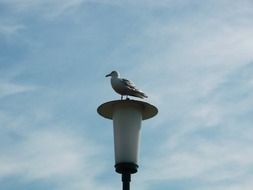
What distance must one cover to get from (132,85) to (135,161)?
2.13 meters

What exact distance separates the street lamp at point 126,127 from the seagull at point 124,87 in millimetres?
1097

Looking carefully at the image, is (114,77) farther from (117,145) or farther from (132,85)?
(117,145)

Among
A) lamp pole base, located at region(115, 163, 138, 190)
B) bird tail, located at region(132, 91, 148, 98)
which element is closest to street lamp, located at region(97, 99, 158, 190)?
lamp pole base, located at region(115, 163, 138, 190)

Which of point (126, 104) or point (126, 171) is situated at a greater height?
point (126, 104)

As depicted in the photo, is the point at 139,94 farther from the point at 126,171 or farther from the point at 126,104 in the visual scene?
the point at 126,171

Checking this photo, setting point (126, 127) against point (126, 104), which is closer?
point (126, 127)

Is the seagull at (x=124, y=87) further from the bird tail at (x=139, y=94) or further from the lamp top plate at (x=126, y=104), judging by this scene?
the lamp top plate at (x=126, y=104)

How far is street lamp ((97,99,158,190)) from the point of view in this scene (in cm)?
858

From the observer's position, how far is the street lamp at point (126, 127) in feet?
28.1

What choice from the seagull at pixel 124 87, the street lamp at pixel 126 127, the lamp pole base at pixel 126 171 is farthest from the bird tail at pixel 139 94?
the lamp pole base at pixel 126 171

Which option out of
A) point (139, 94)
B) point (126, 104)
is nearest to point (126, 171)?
point (126, 104)

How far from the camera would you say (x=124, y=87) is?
1057cm

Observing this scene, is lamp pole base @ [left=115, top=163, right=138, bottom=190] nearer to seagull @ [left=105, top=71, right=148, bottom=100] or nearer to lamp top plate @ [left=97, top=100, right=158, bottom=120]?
lamp top plate @ [left=97, top=100, right=158, bottom=120]

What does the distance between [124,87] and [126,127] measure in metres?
1.87
